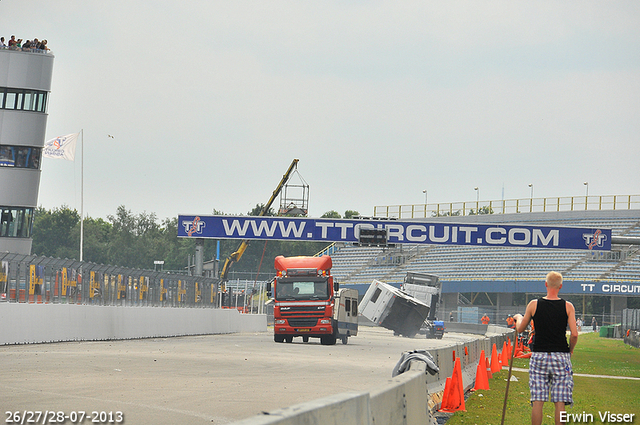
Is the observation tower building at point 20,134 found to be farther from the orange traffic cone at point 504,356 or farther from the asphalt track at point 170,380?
the orange traffic cone at point 504,356

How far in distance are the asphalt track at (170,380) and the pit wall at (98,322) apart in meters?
0.57

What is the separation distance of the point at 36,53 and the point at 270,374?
1254 inches

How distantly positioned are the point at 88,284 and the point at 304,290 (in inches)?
332

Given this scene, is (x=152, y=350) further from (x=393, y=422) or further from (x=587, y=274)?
(x=587, y=274)

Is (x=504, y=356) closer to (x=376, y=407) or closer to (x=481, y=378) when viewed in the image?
(x=481, y=378)

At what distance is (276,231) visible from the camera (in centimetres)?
5003

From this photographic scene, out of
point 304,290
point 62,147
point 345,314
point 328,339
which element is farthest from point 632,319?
point 62,147

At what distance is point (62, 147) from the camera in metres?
56.2

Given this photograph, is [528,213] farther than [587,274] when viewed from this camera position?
Yes

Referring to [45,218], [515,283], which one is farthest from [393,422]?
[45,218]

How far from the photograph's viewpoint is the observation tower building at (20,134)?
143 ft

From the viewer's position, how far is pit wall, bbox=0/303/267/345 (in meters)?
23.2

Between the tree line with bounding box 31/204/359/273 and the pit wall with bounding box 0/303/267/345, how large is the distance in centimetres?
8875

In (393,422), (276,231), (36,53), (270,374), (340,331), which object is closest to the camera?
(393,422)
